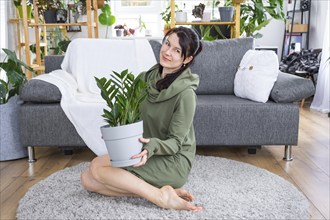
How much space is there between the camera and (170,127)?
5.79 feet

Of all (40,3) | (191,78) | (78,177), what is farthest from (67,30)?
(191,78)

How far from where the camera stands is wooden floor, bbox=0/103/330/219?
207 cm

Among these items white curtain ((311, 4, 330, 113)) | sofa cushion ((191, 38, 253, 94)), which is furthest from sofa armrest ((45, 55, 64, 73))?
white curtain ((311, 4, 330, 113))

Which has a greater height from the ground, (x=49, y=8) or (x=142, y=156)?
(x=49, y=8)

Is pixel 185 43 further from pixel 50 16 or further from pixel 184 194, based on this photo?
pixel 50 16

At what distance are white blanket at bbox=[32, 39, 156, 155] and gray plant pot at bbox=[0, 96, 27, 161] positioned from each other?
0.92 ft

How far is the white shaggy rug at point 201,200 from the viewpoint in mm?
1786

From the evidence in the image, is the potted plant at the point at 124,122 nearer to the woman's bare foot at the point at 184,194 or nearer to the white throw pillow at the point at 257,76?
the woman's bare foot at the point at 184,194

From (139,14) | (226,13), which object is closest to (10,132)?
(226,13)

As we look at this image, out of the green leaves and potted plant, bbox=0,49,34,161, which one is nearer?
potted plant, bbox=0,49,34,161

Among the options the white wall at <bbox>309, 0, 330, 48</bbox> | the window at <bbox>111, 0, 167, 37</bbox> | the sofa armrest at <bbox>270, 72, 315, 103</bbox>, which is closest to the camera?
the sofa armrest at <bbox>270, 72, 315, 103</bbox>

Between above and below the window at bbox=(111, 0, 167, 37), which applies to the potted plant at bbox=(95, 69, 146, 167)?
below

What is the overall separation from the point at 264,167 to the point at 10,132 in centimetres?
173

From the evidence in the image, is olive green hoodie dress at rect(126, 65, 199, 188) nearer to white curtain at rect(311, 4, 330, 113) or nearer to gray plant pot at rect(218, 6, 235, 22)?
gray plant pot at rect(218, 6, 235, 22)
